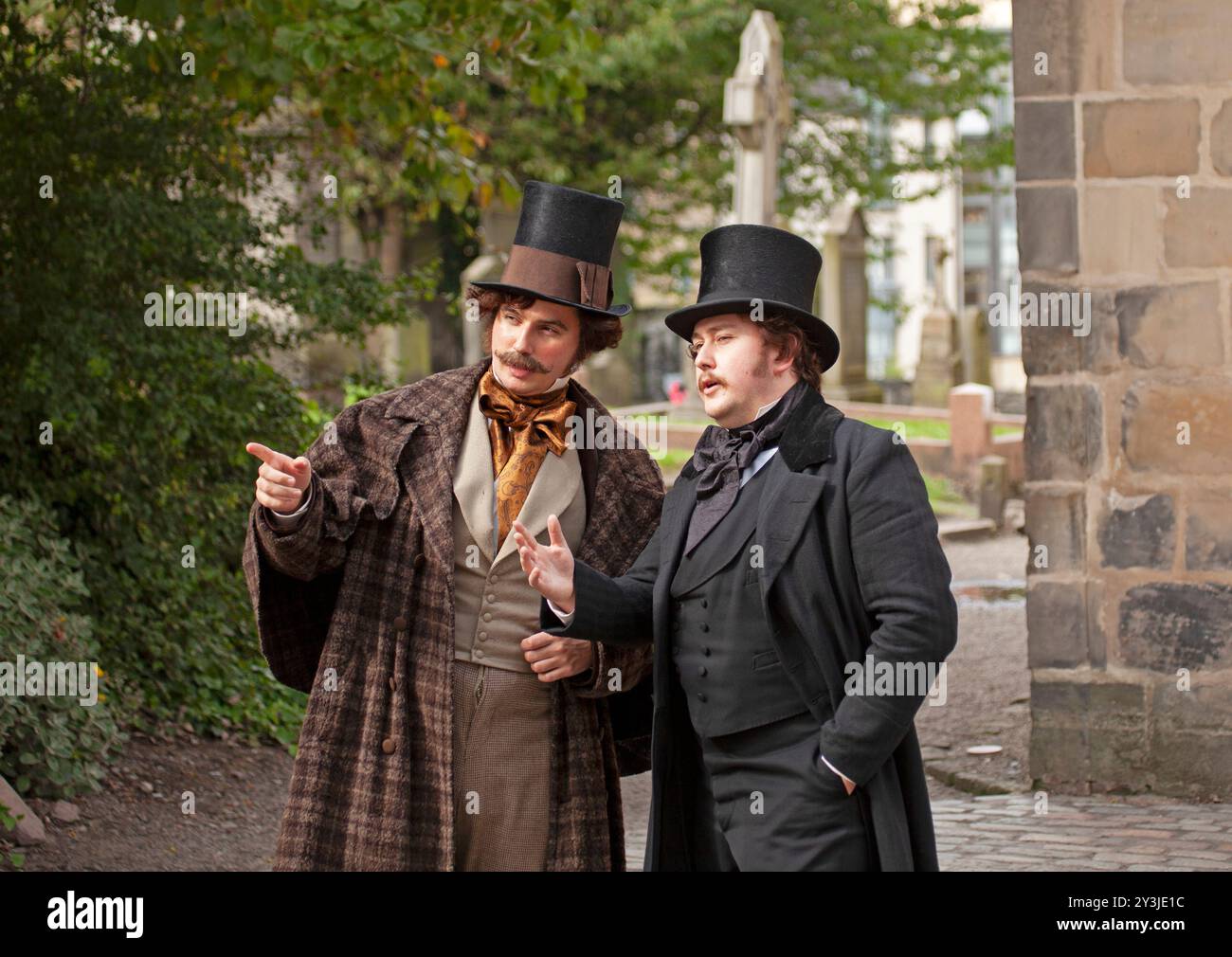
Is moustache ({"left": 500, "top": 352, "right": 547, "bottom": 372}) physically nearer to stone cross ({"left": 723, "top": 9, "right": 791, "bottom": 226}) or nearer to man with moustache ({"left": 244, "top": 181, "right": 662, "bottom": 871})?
man with moustache ({"left": 244, "top": 181, "right": 662, "bottom": 871})

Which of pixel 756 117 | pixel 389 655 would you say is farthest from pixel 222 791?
pixel 756 117

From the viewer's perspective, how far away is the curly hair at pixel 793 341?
11.1ft

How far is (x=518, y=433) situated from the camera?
146 inches

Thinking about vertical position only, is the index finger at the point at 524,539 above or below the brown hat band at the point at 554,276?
below

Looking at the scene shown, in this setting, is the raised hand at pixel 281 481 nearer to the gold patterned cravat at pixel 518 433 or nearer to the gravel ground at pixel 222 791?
the gold patterned cravat at pixel 518 433

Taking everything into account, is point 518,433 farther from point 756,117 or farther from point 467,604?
point 756,117

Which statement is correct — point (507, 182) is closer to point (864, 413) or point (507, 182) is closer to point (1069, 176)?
point (1069, 176)

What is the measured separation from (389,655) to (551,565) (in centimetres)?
41

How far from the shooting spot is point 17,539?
6496 mm

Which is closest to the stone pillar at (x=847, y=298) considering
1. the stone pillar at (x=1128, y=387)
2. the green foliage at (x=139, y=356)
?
the green foliage at (x=139, y=356)

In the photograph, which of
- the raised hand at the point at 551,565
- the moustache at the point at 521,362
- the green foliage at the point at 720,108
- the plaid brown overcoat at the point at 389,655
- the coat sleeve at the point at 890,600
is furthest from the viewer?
the green foliage at the point at 720,108

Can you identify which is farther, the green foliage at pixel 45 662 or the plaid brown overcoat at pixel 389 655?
the green foliage at pixel 45 662

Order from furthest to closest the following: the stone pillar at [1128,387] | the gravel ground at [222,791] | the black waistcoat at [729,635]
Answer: the stone pillar at [1128,387] → the gravel ground at [222,791] → the black waistcoat at [729,635]

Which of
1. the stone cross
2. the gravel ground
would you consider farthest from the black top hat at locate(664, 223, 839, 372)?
the stone cross
